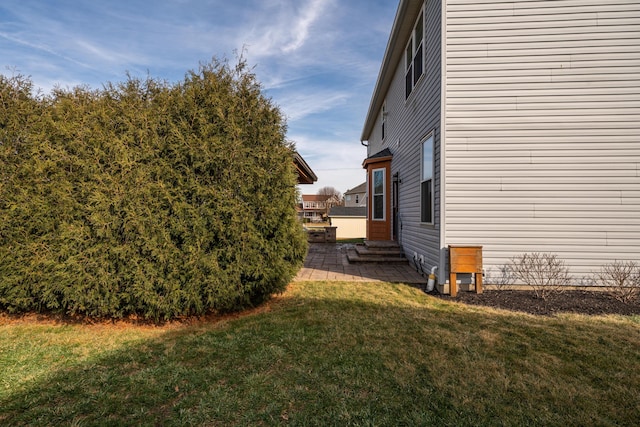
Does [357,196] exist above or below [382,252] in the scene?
above

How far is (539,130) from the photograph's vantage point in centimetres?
488

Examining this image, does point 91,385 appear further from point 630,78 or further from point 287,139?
point 630,78

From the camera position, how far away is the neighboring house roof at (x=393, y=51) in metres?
6.28

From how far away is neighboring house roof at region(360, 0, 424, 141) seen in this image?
247 inches

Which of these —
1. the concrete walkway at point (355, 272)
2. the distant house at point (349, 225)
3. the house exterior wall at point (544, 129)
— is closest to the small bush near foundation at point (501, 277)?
the house exterior wall at point (544, 129)

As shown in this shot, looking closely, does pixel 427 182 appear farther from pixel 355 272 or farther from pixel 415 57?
pixel 415 57

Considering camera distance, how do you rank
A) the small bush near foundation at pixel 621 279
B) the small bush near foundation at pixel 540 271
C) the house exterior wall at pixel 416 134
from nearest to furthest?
the small bush near foundation at pixel 621 279, the small bush near foundation at pixel 540 271, the house exterior wall at pixel 416 134

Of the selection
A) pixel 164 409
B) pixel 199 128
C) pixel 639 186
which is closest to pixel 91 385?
Answer: pixel 164 409

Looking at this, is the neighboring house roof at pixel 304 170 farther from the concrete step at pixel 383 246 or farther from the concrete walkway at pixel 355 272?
the concrete step at pixel 383 246

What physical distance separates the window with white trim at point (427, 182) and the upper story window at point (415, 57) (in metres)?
1.76

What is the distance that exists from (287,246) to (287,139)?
154 cm

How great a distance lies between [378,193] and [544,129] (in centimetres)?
482

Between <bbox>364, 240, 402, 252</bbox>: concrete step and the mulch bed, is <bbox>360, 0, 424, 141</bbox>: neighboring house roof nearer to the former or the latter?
<bbox>364, 240, 402, 252</bbox>: concrete step

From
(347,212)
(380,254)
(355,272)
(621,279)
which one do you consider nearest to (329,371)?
(355,272)
